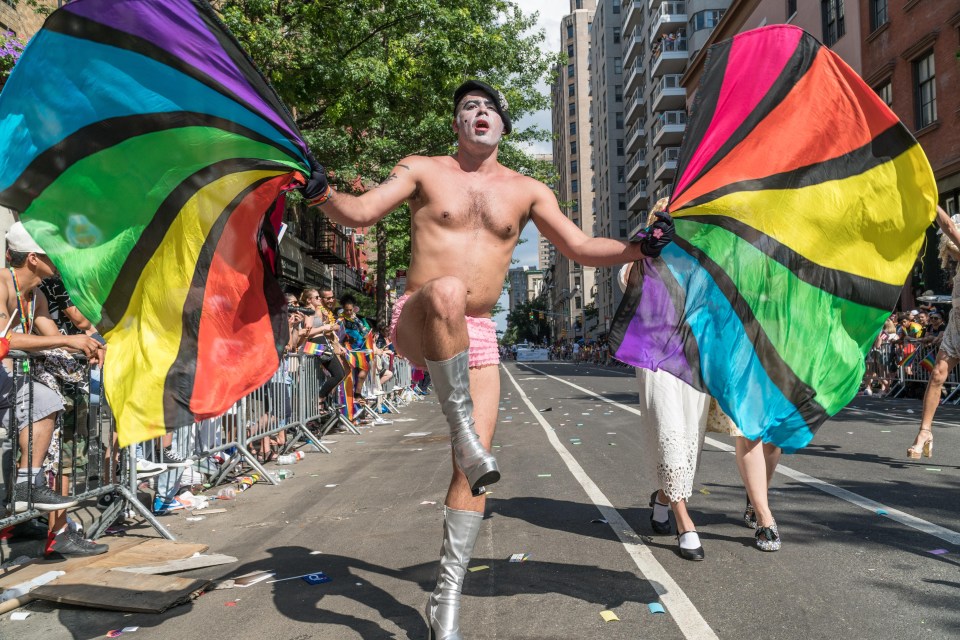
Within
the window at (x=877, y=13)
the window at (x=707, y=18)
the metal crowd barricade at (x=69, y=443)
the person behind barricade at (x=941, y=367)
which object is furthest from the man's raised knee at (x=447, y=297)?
the window at (x=707, y=18)

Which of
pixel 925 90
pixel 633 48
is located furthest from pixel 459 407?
pixel 633 48

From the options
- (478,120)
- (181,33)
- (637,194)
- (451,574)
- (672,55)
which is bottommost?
(451,574)

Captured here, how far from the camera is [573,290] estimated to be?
119 m

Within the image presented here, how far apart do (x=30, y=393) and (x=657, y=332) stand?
373cm

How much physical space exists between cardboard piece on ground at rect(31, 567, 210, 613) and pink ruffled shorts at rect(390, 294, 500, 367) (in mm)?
1801

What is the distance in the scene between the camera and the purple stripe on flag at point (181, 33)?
2998mm

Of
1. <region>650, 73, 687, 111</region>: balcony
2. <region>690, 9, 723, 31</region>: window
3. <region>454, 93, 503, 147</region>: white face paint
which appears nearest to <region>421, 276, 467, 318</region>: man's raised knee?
<region>454, 93, 503, 147</region>: white face paint

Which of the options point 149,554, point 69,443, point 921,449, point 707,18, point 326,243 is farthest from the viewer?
point 707,18

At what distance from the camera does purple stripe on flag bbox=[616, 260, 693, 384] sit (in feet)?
12.1

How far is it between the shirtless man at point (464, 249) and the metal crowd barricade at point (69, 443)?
266 cm

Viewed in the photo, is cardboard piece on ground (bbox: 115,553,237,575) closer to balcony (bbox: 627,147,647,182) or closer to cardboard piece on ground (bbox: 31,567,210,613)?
cardboard piece on ground (bbox: 31,567,210,613)

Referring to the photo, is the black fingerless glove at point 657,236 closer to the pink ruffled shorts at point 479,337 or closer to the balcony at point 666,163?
the pink ruffled shorts at point 479,337

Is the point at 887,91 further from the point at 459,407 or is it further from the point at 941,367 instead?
the point at 459,407

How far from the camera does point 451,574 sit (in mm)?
2994
